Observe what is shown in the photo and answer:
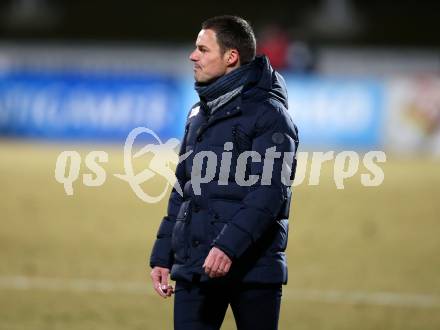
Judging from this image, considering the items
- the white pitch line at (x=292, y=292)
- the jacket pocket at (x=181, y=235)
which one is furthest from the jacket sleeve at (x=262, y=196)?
the white pitch line at (x=292, y=292)

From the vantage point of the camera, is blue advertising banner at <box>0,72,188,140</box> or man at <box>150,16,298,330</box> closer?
man at <box>150,16,298,330</box>

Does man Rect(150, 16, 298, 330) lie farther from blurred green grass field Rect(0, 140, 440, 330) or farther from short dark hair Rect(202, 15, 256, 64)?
blurred green grass field Rect(0, 140, 440, 330)

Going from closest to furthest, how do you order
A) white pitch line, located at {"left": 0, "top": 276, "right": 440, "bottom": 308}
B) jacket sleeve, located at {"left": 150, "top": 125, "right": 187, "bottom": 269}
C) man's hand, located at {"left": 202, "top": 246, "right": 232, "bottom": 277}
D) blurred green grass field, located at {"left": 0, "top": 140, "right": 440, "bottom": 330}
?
man's hand, located at {"left": 202, "top": 246, "right": 232, "bottom": 277} < jacket sleeve, located at {"left": 150, "top": 125, "right": 187, "bottom": 269} < blurred green grass field, located at {"left": 0, "top": 140, "right": 440, "bottom": 330} < white pitch line, located at {"left": 0, "top": 276, "right": 440, "bottom": 308}

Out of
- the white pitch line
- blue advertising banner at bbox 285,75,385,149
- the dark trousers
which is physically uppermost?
blue advertising banner at bbox 285,75,385,149

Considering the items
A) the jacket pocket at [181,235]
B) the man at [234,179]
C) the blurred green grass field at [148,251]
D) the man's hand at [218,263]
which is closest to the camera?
the man's hand at [218,263]

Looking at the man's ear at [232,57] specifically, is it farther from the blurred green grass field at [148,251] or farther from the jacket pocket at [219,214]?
the blurred green grass field at [148,251]

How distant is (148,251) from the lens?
32.7ft

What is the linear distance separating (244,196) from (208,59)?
642 mm

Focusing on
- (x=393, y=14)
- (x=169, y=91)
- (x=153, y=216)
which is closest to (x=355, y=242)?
(x=153, y=216)

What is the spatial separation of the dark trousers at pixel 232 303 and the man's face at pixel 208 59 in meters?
0.95

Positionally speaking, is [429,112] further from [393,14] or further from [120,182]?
[393,14]

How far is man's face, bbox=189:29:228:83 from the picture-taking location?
170 inches

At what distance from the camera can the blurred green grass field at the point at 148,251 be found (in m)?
7.32

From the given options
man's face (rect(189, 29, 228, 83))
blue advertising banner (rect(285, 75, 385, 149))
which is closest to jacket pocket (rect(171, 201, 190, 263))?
man's face (rect(189, 29, 228, 83))
